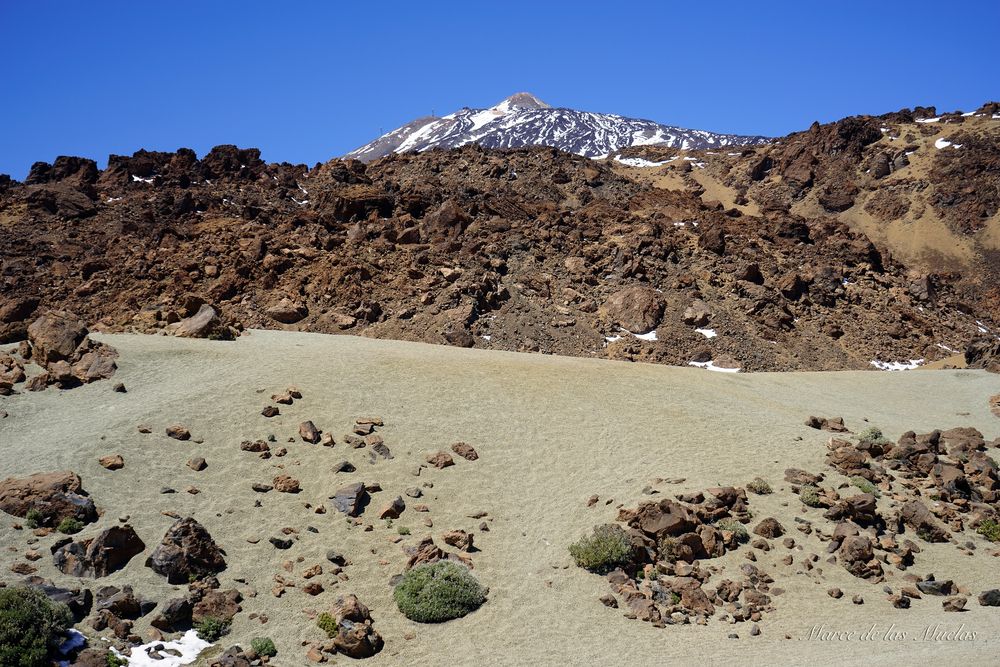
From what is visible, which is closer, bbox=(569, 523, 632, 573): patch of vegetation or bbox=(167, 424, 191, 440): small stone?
bbox=(569, 523, 632, 573): patch of vegetation

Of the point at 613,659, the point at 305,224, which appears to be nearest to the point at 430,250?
the point at 305,224

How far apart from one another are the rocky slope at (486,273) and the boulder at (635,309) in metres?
0.06

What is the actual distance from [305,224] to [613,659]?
2685 cm

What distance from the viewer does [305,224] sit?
32.6 metres

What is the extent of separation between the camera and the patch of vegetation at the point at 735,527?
467 inches

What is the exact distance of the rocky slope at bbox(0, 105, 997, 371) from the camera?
85.2 ft

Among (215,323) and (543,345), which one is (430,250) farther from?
(215,323)

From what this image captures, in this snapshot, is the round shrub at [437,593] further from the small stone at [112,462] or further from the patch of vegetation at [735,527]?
the small stone at [112,462]

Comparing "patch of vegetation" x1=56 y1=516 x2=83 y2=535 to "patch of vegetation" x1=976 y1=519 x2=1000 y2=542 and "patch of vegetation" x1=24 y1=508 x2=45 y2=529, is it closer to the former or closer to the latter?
"patch of vegetation" x1=24 y1=508 x2=45 y2=529

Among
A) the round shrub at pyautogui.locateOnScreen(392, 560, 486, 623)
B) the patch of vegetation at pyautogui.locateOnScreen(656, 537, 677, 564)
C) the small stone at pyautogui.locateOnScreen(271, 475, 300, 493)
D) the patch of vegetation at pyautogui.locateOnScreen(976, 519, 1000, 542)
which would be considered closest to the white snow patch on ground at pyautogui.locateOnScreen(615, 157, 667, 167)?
the patch of vegetation at pyautogui.locateOnScreen(976, 519, 1000, 542)

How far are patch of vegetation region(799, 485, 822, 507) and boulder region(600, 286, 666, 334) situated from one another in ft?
45.4

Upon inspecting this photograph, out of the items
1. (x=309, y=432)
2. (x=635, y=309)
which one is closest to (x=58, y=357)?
(x=309, y=432)

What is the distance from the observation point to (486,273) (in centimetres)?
2820

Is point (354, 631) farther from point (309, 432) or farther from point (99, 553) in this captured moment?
point (309, 432)
